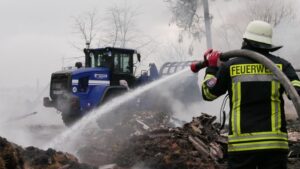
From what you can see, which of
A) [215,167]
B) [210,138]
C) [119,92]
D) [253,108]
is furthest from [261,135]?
[119,92]

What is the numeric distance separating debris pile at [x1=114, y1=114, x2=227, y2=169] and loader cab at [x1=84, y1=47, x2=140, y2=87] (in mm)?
5119

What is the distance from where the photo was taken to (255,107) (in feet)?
11.7

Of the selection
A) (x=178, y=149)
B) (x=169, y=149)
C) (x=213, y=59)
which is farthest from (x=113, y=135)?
(x=213, y=59)

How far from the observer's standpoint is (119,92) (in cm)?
1406

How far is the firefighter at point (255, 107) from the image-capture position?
351 centimetres

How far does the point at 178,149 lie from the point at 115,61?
6678mm

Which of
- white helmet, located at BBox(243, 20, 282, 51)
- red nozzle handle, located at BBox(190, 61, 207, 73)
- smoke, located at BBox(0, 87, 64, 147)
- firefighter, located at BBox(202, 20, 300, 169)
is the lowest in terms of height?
smoke, located at BBox(0, 87, 64, 147)

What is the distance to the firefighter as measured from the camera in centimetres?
351

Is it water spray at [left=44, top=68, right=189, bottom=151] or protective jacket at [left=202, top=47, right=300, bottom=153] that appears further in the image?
water spray at [left=44, top=68, right=189, bottom=151]

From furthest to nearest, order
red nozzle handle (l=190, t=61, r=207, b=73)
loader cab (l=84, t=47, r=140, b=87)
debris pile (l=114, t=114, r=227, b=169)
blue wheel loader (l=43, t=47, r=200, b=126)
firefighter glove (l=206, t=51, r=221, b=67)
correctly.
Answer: loader cab (l=84, t=47, r=140, b=87) → blue wheel loader (l=43, t=47, r=200, b=126) → debris pile (l=114, t=114, r=227, b=169) → red nozzle handle (l=190, t=61, r=207, b=73) → firefighter glove (l=206, t=51, r=221, b=67)

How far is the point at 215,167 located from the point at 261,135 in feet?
14.1

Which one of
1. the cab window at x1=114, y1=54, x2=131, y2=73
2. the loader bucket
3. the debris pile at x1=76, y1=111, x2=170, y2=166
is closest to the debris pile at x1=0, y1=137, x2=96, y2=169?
the debris pile at x1=76, y1=111, x2=170, y2=166

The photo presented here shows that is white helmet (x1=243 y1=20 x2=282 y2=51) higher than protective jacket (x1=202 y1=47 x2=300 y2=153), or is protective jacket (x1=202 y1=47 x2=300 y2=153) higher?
white helmet (x1=243 y1=20 x2=282 y2=51)

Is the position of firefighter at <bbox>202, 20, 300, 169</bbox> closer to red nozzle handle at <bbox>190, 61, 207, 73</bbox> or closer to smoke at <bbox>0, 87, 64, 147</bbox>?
red nozzle handle at <bbox>190, 61, 207, 73</bbox>
